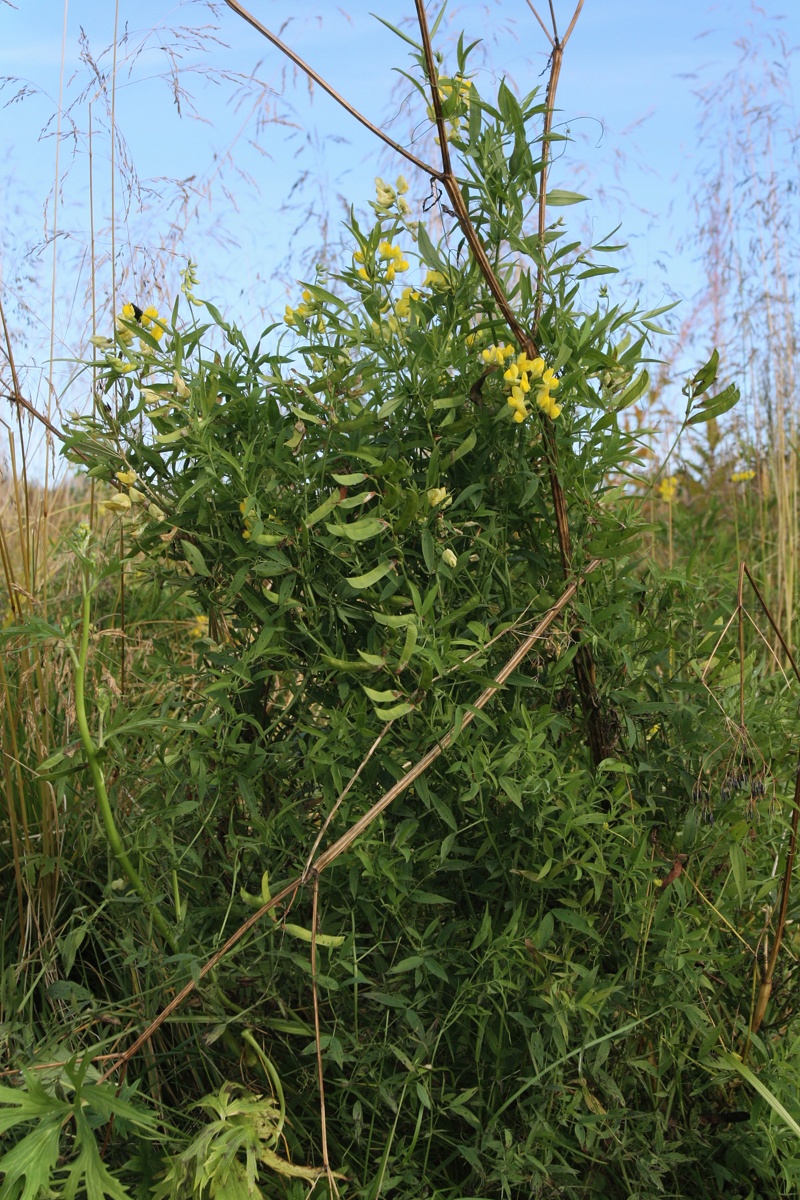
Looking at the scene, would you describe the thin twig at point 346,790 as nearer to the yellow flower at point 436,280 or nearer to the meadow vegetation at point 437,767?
the meadow vegetation at point 437,767

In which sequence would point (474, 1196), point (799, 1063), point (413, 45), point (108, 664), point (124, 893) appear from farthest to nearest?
point (108, 664) < point (124, 893) < point (799, 1063) < point (474, 1196) < point (413, 45)

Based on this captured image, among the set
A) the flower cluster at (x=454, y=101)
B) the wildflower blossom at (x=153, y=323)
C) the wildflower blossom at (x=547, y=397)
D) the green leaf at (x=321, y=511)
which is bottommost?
the green leaf at (x=321, y=511)

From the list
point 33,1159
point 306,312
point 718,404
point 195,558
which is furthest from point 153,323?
point 33,1159

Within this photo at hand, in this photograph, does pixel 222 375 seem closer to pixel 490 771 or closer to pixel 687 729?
pixel 490 771

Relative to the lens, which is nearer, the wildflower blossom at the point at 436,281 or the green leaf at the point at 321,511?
the green leaf at the point at 321,511

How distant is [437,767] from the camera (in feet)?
3.99

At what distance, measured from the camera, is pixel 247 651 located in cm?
117

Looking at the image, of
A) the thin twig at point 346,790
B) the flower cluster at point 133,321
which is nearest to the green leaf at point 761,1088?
the thin twig at point 346,790

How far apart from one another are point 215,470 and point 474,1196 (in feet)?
2.89

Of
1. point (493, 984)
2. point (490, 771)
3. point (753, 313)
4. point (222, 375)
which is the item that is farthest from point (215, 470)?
point (753, 313)

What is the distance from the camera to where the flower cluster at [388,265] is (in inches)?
48.4

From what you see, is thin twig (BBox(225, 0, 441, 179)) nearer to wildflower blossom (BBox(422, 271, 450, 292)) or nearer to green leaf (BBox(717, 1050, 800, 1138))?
wildflower blossom (BBox(422, 271, 450, 292))

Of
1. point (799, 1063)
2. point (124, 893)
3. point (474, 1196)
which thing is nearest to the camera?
point (474, 1196)

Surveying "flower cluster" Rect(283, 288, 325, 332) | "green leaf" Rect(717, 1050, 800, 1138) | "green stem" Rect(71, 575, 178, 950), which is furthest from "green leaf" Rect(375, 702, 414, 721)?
"green leaf" Rect(717, 1050, 800, 1138)
